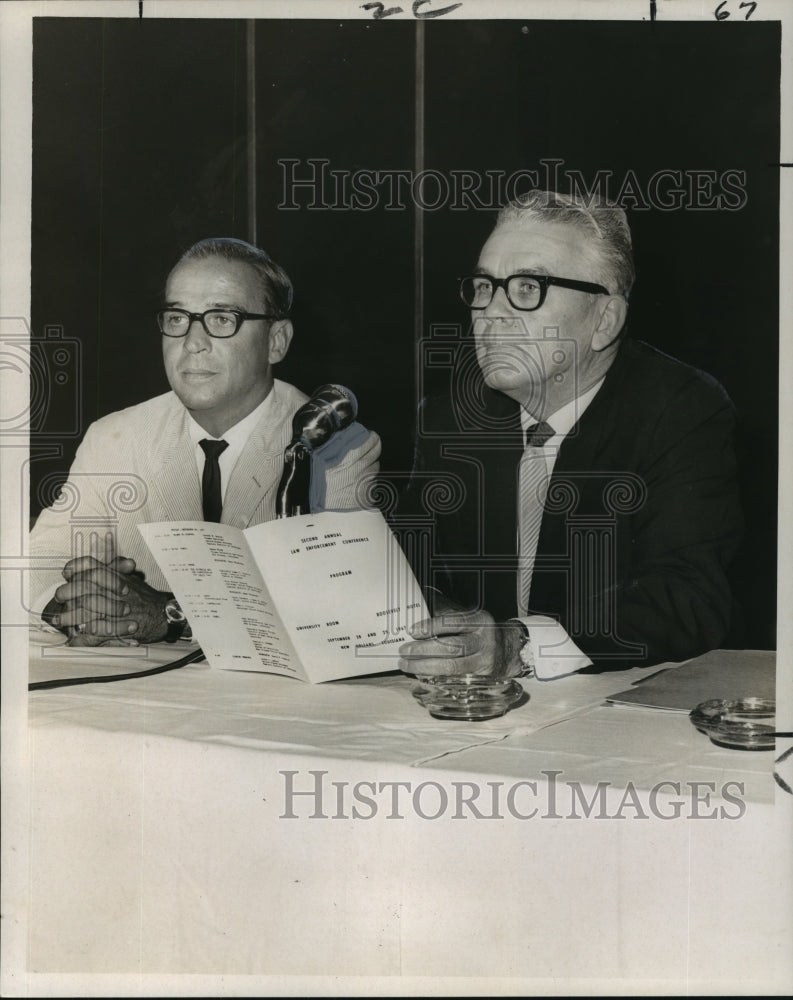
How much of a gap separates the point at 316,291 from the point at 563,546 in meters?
0.76

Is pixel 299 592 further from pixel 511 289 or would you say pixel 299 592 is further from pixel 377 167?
pixel 377 167

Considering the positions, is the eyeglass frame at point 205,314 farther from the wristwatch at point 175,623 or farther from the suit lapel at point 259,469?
the wristwatch at point 175,623

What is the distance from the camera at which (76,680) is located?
7.64ft

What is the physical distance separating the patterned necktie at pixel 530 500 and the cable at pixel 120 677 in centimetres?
70

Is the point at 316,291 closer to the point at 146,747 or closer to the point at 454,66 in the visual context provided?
the point at 454,66

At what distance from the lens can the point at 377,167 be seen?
2.42 meters

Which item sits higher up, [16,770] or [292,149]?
[292,149]

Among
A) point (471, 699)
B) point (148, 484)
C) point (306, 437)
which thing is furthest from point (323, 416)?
point (471, 699)

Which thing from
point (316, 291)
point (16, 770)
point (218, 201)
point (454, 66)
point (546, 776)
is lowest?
point (16, 770)

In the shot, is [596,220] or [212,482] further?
[212,482]

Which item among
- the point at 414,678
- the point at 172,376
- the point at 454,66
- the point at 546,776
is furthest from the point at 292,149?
the point at 546,776

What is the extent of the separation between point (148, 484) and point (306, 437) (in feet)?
1.20

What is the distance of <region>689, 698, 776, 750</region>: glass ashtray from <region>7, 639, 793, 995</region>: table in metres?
0.02

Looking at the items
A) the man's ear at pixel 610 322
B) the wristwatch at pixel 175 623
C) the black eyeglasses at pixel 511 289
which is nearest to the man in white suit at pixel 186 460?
the wristwatch at pixel 175 623
